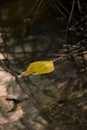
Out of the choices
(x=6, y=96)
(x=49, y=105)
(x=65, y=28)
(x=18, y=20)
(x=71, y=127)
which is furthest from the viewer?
(x=18, y=20)

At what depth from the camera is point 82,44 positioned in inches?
91.4

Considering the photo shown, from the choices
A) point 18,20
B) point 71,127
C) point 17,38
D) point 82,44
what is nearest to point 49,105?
point 71,127

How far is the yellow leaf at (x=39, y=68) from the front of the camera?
2014 mm

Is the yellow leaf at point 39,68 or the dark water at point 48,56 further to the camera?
the yellow leaf at point 39,68

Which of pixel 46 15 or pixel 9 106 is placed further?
pixel 46 15

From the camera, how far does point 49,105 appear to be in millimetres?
1844

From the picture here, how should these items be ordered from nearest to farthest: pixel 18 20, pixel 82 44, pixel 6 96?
pixel 6 96
pixel 82 44
pixel 18 20

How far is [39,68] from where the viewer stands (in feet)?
6.70

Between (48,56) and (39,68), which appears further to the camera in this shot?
(48,56)

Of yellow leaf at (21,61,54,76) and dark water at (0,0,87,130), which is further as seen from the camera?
yellow leaf at (21,61,54,76)

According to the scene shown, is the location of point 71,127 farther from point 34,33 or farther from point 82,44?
point 34,33

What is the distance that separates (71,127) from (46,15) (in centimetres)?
132

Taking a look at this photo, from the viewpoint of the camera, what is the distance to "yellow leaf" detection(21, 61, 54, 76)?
6.61ft

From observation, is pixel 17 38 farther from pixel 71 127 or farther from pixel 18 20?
pixel 71 127
